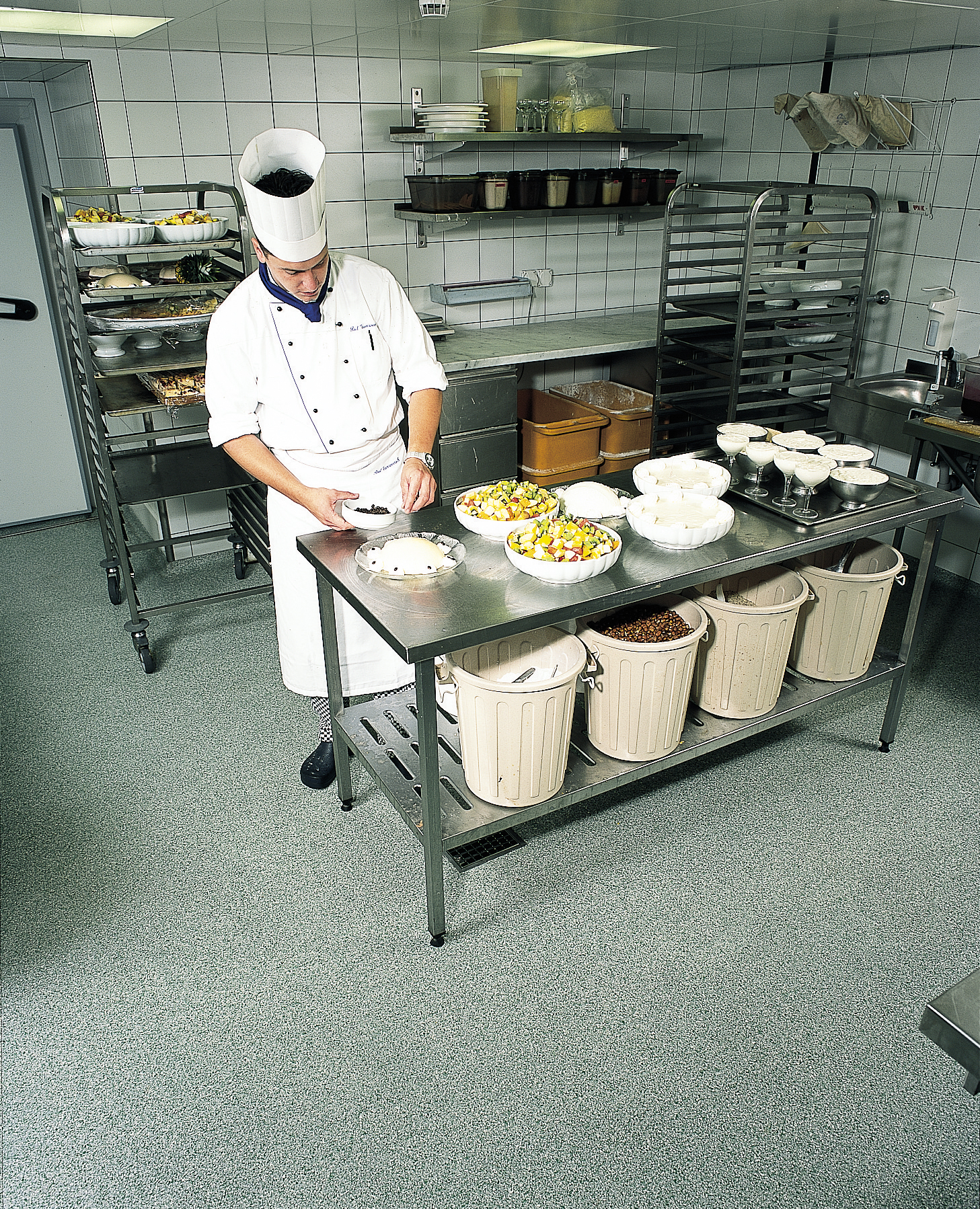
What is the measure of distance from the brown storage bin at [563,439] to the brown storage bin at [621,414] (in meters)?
0.06

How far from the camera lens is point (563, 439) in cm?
469

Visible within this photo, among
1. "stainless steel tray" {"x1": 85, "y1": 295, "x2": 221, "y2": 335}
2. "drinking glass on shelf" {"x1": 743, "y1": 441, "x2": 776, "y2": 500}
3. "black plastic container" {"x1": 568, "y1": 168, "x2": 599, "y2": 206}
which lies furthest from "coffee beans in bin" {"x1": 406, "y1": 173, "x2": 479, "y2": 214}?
"drinking glass on shelf" {"x1": 743, "y1": 441, "x2": 776, "y2": 500}

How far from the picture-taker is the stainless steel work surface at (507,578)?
2.01m

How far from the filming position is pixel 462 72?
175 inches

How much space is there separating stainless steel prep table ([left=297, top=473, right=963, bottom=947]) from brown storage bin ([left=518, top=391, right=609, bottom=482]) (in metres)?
1.85

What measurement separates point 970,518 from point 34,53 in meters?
4.52

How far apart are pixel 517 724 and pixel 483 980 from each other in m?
0.66

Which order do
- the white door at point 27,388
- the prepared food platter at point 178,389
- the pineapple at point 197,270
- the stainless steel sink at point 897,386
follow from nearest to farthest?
1. the prepared food platter at point 178,389
2. the pineapple at point 197,270
3. the stainless steel sink at point 897,386
4. the white door at point 27,388

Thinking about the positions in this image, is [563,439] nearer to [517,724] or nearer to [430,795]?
[517,724]

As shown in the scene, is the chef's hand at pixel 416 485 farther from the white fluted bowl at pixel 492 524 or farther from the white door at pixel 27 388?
the white door at pixel 27 388

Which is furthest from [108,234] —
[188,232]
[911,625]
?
[911,625]

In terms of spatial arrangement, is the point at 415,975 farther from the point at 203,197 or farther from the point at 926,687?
the point at 203,197

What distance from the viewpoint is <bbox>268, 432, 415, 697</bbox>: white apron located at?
106 inches

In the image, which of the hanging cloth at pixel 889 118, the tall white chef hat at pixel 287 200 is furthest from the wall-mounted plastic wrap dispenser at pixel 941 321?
the tall white chef hat at pixel 287 200
